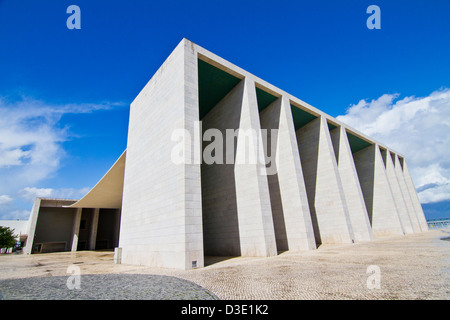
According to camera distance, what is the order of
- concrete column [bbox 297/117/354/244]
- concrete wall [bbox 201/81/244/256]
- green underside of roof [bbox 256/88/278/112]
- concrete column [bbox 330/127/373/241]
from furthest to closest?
concrete column [bbox 330/127/373/241] < concrete column [bbox 297/117/354/244] < green underside of roof [bbox 256/88/278/112] < concrete wall [bbox 201/81/244/256]

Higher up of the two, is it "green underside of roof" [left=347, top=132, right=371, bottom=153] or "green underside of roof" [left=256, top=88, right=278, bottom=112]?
"green underside of roof" [left=256, top=88, right=278, bottom=112]

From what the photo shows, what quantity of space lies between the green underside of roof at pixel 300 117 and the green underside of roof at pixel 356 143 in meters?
6.41

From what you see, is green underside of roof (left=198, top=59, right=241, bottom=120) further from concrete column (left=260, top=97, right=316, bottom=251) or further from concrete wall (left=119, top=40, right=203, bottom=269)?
concrete column (left=260, top=97, right=316, bottom=251)

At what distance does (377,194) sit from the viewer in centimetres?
2486

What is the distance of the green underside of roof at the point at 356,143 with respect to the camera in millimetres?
24631

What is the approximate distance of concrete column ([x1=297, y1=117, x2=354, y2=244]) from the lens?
53.2 feet

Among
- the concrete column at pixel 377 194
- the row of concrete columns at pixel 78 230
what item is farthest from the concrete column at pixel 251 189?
the row of concrete columns at pixel 78 230

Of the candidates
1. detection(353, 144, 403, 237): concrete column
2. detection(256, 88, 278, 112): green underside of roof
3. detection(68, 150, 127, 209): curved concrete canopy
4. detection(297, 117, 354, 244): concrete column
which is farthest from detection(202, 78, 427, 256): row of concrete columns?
detection(68, 150, 127, 209): curved concrete canopy

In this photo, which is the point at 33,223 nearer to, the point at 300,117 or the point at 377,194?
the point at 300,117

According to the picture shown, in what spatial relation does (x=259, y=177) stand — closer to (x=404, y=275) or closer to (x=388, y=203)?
(x=404, y=275)

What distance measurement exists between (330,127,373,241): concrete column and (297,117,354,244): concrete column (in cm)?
260
